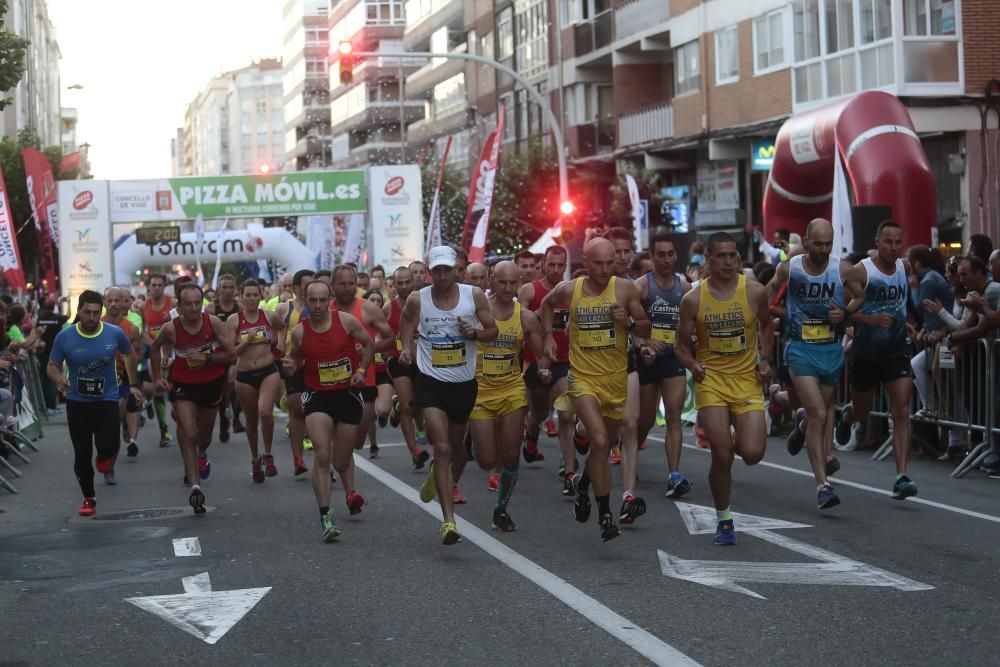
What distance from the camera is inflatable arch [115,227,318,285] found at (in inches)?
1759

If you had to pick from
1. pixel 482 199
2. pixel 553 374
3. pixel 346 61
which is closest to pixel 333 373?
pixel 553 374

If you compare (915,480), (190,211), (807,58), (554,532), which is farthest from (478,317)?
(190,211)

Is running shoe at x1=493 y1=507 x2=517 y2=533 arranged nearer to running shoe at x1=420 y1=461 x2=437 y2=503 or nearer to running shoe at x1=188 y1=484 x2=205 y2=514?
running shoe at x1=420 y1=461 x2=437 y2=503

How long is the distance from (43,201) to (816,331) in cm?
3236

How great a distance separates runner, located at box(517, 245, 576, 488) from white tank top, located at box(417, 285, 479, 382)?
1.96 m

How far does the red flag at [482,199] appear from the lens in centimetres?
3053

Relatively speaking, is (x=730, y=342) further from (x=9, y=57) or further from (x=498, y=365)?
(x=9, y=57)

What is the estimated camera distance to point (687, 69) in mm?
39000

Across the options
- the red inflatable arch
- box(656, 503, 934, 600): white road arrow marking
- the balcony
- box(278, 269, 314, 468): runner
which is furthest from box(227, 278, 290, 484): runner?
the balcony

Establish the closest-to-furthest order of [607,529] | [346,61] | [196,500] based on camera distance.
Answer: [607,529] < [196,500] < [346,61]

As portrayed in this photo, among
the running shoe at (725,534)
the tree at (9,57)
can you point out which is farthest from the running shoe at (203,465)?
the tree at (9,57)

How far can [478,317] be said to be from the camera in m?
10.8

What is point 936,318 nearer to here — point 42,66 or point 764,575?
point 764,575

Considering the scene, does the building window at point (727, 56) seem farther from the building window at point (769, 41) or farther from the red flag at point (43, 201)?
the red flag at point (43, 201)
